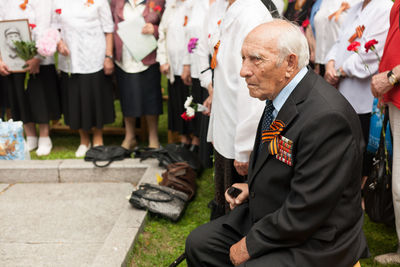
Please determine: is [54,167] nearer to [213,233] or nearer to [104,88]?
[104,88]

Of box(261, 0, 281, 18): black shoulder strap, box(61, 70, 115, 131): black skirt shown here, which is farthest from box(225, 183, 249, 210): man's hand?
box(61, 70, 115, 131): black skirt

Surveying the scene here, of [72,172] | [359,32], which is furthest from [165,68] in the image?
[359,32]

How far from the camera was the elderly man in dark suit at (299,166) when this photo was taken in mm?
1761

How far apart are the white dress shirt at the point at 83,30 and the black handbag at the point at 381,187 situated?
3559mm

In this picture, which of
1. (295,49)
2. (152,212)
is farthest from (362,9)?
(152,212)

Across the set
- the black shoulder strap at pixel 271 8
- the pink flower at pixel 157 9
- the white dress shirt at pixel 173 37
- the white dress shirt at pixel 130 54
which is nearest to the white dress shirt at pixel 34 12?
the white dress shirt at pixel 130 54

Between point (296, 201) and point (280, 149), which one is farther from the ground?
point (280, 149)

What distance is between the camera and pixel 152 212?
12.1 ft

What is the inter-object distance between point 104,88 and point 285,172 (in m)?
3.89

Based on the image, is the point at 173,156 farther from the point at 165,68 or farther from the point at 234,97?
the point at 234,97

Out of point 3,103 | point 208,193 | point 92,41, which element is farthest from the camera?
point 3,103

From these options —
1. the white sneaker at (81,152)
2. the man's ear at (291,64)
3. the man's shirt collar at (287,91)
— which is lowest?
the white sneaker at (81,152)

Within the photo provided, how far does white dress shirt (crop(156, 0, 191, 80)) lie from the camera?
4891 millimetres

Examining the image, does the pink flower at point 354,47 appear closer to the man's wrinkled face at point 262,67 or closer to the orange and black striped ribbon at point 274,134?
the man's wrinkled face at point 262,67
